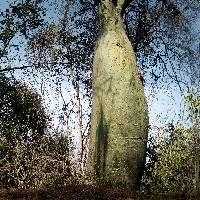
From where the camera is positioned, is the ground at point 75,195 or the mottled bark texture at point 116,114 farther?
the mottled bark texture at point 116,114

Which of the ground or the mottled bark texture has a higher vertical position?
the mottled bark texture

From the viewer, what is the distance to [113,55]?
29.5 ft

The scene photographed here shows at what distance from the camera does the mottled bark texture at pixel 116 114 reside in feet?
27.1

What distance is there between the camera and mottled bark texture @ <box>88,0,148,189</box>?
8.25 m

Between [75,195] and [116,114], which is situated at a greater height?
[116,114]

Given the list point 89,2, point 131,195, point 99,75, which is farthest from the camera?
point 89,2

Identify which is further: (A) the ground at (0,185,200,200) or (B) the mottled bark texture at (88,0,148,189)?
(B) the mottled bark texture at (88,0,148,189)

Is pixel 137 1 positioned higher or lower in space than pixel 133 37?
higher

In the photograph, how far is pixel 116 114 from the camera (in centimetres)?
843

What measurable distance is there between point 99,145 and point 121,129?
20.7 inches

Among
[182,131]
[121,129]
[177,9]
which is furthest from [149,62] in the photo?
[182,131]

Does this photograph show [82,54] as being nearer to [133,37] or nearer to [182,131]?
[133,37]

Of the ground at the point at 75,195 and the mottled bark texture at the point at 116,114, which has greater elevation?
the mottled bark texture at the point at 116,114

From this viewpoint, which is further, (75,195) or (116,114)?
(116,114)
